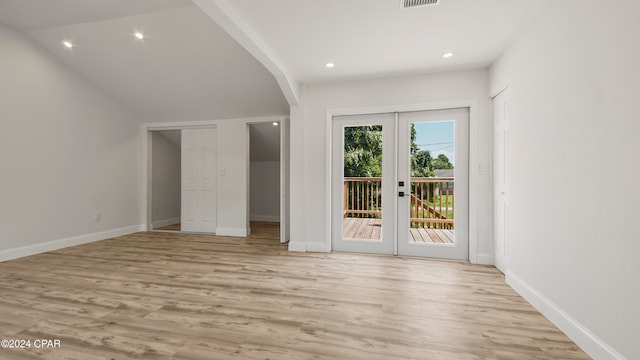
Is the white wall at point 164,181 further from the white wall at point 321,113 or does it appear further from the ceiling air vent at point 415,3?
the ceiling air vent at point 415,3

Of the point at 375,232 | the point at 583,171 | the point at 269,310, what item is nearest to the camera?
the point at 583,171

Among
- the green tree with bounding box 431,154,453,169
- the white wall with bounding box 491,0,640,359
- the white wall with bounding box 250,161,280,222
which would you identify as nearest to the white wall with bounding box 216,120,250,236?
the white wall with bounding box 250,161,280,222

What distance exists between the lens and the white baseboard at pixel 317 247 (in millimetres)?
3924

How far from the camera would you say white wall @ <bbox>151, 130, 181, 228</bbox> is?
6.03 m

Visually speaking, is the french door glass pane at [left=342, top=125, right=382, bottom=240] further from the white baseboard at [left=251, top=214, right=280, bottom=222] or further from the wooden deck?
the white baseboard at [left=251, top=214, right=280, bottom=222]

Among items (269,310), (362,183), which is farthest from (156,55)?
(269,310)

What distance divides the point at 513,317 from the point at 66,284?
4044mm

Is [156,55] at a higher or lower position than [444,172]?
higher

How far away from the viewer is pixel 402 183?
3727mm

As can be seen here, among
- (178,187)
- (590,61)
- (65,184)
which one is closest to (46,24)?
(65,184)

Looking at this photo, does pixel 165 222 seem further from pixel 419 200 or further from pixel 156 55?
pixel 419 200

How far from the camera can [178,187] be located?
6.82 m

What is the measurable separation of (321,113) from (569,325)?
3.33 meters

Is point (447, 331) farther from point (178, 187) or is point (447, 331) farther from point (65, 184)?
point (178, 187)
